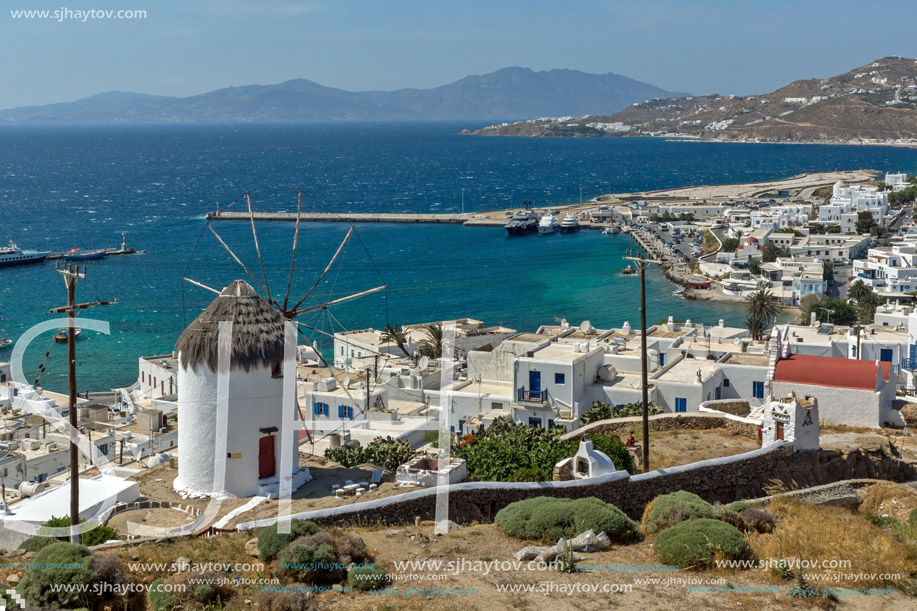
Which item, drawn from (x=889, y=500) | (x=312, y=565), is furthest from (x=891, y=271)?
(x=312, y=565)

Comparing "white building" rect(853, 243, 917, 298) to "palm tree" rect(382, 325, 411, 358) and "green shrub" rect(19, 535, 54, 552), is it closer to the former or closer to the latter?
"palm tree" rect(382, 325, 411, 358)

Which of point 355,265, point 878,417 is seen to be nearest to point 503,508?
point 878,417

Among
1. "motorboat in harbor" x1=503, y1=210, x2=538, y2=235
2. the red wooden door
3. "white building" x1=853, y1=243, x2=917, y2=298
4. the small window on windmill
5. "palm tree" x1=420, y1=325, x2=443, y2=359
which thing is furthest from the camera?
"motorboat in harbor" x1=503, y1=210, x2=538, y2=235

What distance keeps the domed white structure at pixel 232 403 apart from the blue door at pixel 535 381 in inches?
564

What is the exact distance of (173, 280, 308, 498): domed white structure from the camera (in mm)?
19922

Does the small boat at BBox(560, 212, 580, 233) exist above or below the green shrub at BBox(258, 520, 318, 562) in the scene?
above

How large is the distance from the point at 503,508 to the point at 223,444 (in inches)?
249

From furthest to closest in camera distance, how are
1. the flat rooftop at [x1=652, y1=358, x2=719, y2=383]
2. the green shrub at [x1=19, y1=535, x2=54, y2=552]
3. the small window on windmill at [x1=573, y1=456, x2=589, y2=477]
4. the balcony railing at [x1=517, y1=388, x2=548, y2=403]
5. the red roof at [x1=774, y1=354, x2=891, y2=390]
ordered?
the balcony railing at [x1=517, y1=388, x2=548, y2=403]
the flat rooftop at [x1=652, y1=358, x2=719, y2=383]
the red roof at [x1=774, y1=354, x2=891, y2=390]
the small window on windmill at [x1=573, y1=456, x2=589, y2=477]
the green shrub at [x1=19, y1=535, x2=54, y2=552]

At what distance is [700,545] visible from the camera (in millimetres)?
15047

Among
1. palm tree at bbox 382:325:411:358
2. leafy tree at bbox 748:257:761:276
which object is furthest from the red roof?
leafy tree at bbox 748:257:761:276

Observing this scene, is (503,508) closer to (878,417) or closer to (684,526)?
(684,526)

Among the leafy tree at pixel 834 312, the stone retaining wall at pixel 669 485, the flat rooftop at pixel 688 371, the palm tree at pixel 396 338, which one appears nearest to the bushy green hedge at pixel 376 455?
the stone retaining wall at pixel 669 485

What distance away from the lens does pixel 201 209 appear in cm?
15575

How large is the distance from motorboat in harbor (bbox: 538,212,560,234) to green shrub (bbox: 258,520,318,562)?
118210 millimetres
